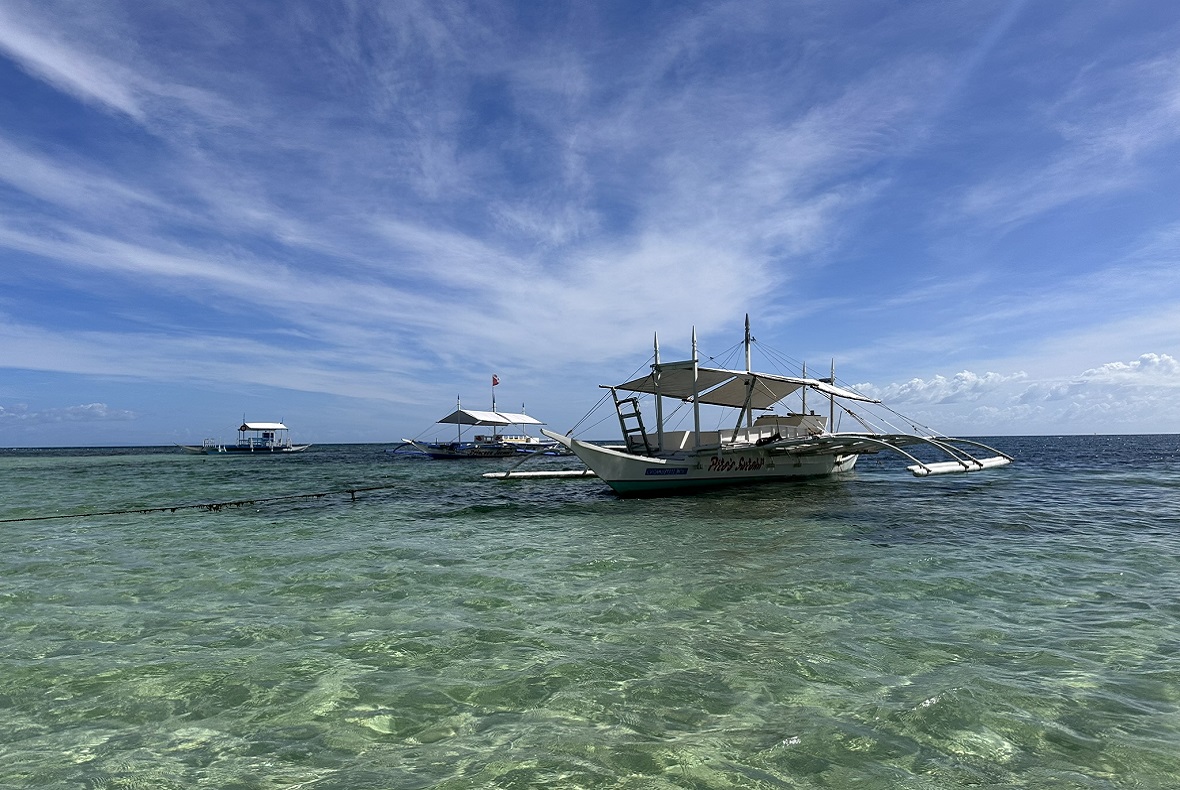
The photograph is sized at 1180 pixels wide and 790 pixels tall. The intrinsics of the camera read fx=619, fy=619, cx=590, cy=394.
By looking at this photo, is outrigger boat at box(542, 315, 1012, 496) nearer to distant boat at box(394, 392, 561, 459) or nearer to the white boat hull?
the white boat hull

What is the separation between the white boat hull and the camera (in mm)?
24906

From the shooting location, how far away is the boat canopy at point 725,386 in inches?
1019

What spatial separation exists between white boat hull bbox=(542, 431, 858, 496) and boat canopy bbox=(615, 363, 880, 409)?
2.54m

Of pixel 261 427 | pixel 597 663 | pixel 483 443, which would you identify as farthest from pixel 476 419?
pixel 597 663

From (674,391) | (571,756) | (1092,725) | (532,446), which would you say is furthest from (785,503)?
(532,446)

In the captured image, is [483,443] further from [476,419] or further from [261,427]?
[261,427]

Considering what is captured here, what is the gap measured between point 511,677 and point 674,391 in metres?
22.5

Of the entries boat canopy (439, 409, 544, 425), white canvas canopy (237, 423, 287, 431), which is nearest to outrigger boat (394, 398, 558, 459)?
boat canopy (439, 409, 544, 425)

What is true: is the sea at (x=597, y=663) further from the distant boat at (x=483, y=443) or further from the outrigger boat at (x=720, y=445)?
the distant boat at (x=483, y=443)

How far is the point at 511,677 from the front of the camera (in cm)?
616

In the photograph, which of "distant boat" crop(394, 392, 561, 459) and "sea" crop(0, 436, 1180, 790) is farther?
"distant boat" crop(394, 392, 561, 459)

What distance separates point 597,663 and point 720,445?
2086cm

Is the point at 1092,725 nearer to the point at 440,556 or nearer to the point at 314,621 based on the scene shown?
the point at 314,621

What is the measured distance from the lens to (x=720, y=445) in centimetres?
2661
